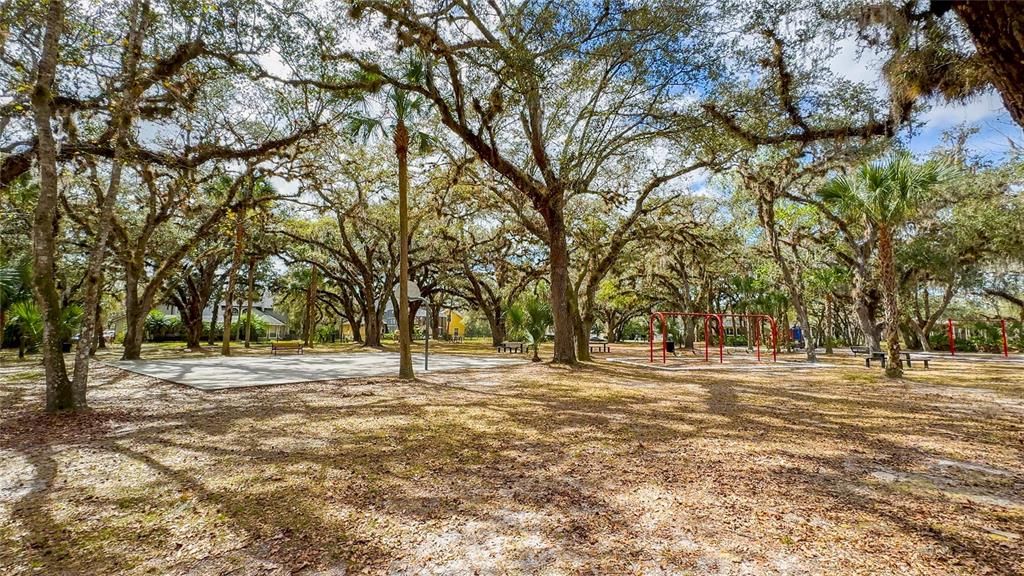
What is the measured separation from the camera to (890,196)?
30.7 feet

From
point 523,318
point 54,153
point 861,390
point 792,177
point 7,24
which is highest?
point 792,177

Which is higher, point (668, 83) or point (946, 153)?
point (668, 83)

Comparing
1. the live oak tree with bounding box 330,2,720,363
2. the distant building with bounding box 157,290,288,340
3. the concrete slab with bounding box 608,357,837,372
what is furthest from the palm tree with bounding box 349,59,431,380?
the distant building with bounding box 157,290,288,340

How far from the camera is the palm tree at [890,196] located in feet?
30.1

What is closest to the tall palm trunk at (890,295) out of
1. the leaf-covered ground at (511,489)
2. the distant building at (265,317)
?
the leaf-covered ground at (511,489)

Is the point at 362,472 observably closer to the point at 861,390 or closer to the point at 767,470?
the point at 767,470

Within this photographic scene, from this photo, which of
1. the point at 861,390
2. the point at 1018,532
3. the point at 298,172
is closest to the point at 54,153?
the point at 298,172

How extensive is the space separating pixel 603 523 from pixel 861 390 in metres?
8.25

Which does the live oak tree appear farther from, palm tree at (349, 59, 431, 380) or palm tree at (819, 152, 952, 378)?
palm tree at (819, 152, 952, 378)

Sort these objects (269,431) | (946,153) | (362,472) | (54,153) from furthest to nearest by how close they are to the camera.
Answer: (946,153)
(54,153)
(269,431)
(362,472)

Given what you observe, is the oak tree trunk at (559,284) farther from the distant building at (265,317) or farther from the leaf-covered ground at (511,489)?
the distant building at (265,317)

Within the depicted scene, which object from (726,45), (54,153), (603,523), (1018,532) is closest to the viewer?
(1018,532)

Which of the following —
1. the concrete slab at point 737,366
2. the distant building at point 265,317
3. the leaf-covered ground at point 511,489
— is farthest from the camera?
the distant building at point 265,317

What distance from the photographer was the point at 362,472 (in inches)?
141
